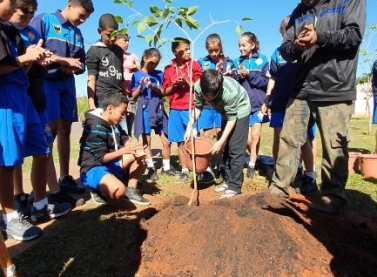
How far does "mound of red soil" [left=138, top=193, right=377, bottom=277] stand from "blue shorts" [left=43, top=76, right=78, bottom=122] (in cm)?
182

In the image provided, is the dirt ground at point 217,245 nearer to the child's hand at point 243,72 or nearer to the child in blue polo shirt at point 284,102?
the child in blue polo shirt at point 284,102

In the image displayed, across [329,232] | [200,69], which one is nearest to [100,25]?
[200,69]

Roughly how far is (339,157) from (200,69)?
8.32ft

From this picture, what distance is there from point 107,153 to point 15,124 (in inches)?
45.2

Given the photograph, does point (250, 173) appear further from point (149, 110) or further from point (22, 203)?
point (22, 203)

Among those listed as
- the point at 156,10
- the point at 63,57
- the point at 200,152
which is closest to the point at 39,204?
the point at 63,57

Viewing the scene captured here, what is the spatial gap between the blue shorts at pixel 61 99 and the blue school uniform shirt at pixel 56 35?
0.28 ft

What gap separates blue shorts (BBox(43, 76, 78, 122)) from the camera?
3961mm

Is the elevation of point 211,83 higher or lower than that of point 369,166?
higher

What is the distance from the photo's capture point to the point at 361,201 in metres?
3.98

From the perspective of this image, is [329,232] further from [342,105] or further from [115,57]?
[115,57]

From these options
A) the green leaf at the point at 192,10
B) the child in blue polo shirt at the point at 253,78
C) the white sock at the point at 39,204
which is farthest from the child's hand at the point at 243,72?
the white sock at the point at 39,204

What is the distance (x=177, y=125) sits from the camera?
16.8ft

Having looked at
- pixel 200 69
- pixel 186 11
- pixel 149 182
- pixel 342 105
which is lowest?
pixel 149 182
